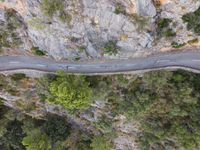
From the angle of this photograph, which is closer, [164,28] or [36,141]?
[164,28]

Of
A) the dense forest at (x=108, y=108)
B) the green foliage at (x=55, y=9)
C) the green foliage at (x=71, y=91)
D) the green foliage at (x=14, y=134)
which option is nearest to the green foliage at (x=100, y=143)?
the dense forest at (x=108, y=108)

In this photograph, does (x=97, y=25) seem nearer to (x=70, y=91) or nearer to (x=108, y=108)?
(x=70, y=91)

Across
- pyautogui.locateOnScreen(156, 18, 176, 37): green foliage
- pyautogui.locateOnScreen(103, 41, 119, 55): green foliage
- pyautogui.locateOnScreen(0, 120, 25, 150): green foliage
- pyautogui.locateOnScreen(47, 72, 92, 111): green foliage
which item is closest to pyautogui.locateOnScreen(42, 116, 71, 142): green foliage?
pyautogui.locateOnScreen(0, 120, 25, 150): green foliage

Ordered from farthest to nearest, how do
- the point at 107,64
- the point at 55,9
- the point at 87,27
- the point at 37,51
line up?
the point at 107,64 → the point at 37,51 → the point at 87,27 → the point at 55,9

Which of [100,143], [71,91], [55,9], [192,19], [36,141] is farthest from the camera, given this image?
[100,143]

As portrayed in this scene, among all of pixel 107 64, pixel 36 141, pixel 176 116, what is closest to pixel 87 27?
pixel 107 64

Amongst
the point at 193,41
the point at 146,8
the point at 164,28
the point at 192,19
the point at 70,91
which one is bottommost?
the point at 70,91

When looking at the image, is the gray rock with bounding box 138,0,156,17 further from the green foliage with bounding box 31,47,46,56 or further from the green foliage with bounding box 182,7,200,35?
the green foliage with bounding box 31,47,46,56

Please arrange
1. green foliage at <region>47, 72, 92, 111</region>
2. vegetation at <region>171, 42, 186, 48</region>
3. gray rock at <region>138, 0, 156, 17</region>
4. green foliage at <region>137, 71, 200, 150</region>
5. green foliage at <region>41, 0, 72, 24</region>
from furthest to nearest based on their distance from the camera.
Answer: green foliage at <region>137, 71, 200, 150</region> → green foliage at <region>47, 72, 92, 111</region> → vegetation at <region>171, 42, 186, 48</region> → green foliage at <region>41, 0, 72, 24</region> → gray rock at <region>138, 0, 156, 17</region>
